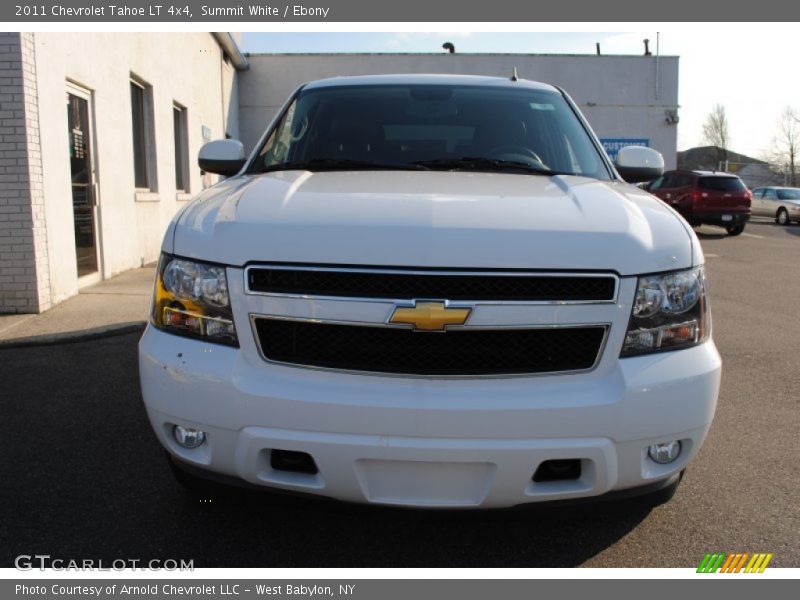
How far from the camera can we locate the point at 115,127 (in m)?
9.34

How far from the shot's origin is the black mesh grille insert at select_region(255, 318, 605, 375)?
219 centimetres

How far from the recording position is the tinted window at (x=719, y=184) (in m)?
20.4

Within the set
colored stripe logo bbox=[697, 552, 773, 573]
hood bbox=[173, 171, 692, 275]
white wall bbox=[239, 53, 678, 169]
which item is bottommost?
colored stripe logo bbox=[697, 552, 773, 573]

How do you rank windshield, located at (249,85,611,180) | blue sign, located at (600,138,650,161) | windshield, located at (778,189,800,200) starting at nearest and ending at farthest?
windshield, located at (249,85,611,180) < blue sign, located at (600,138,650,161) < windshield, located at (778,189,800,200)

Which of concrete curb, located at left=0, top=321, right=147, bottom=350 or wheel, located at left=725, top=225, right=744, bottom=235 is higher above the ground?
concrete curb, located at left=0, top=321, right=147, bottom=350

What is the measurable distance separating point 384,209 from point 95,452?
6.98 feet

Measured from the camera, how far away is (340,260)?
2191 mm

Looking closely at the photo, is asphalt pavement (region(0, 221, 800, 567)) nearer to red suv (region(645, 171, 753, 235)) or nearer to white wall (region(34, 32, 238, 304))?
white wall (region(34, 32, 238, 304))

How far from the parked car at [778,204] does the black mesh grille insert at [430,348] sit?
97.4 ft

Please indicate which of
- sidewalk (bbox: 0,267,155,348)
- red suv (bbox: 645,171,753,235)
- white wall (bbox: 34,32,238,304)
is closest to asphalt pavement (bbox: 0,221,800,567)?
sidewalk (bbox: 0,267,155,348)

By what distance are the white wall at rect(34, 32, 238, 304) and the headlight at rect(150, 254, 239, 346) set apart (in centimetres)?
511

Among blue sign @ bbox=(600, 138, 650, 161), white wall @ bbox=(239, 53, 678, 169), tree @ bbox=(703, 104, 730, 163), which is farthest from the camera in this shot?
tree @ bbox=(703, 104, 730, 163)

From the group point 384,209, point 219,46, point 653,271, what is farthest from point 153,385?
point 219,46

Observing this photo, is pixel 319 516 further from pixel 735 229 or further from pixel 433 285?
pixel 735 229
